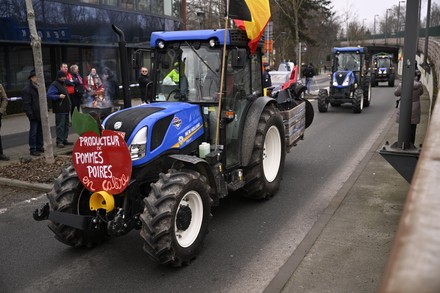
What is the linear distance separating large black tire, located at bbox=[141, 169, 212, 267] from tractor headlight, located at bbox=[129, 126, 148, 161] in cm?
41

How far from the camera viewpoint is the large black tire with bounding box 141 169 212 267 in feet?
13.3

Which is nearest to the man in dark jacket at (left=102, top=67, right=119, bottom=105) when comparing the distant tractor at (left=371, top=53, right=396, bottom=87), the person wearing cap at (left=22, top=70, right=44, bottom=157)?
the person wearing cap at (left=22, top=70, right=44, bottom=157)

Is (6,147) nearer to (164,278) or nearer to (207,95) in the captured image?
(207,95)

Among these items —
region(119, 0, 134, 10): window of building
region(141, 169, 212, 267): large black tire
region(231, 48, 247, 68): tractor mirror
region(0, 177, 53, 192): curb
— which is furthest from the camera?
region(119, 0, 134, 10): window of building

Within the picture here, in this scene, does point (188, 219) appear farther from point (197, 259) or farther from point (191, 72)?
point (191, 72)

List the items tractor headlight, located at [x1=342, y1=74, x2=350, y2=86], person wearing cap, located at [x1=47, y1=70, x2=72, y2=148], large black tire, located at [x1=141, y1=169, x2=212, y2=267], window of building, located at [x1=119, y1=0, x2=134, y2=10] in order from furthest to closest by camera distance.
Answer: window of building, located at [x1=119, y1=0, x2=134, y2=10], tractor headlight, located at [x1=342, y1=74, x2=350, y2=86], person wearing cap, located at [x1=47, y1=70, x2=72, y2=148], large black tire, located at [x1=141, y1=169, x2=212, y2=267]

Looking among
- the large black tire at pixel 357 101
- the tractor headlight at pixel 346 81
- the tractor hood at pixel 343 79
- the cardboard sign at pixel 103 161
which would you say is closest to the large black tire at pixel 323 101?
the tractor hood at pixel 343 79

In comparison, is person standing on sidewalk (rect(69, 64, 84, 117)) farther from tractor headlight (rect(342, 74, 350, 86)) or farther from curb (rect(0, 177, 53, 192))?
tractor headlight (rect(342, 74, 350, 86))

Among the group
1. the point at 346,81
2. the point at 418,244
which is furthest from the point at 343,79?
the point at 418,244

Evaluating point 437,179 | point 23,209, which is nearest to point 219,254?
point 23,209

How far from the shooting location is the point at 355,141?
11.3 m

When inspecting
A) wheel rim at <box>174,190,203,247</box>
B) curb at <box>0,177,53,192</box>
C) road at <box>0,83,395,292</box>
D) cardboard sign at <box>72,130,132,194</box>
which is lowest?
road at <box>0,83,395,292</box>

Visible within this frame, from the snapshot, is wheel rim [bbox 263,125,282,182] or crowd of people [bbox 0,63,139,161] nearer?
wheel rim [bbox 263,125,282,182]

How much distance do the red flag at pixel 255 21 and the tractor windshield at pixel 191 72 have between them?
→ 0.57 m
